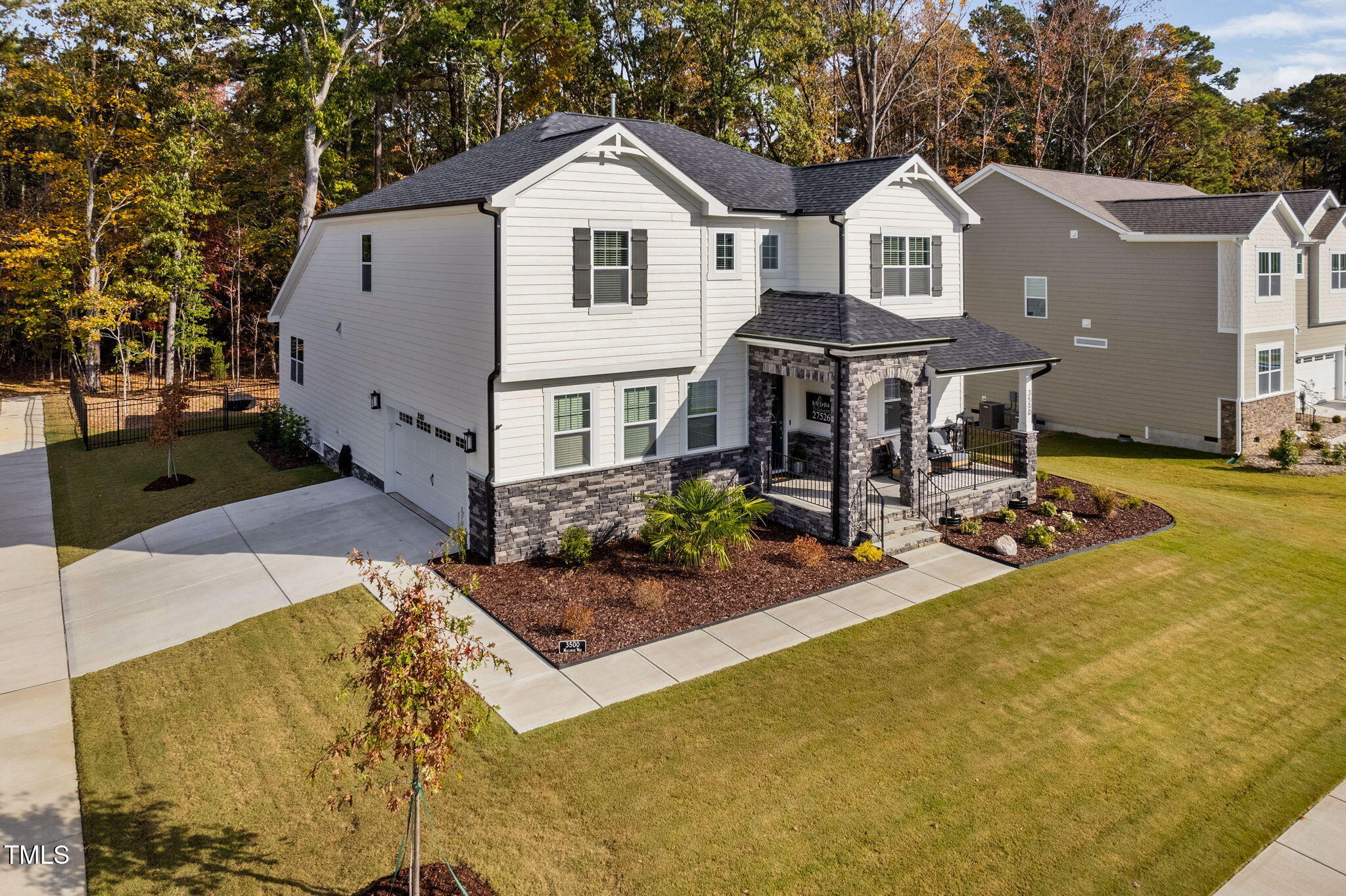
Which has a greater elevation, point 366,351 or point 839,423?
point 366,351

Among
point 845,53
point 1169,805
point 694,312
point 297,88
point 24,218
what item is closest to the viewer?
point 1169,805

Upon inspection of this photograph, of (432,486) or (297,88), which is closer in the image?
(432,486)

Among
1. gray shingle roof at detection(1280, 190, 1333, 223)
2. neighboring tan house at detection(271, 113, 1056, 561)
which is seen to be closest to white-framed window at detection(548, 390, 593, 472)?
neighboring tan house at detection(271, 113, 1056, 561)

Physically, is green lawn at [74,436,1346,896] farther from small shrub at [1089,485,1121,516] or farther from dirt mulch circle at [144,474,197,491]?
dirt mulch circle at [144,474,197,491]

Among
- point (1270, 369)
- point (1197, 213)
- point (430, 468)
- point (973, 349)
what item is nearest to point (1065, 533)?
point (973, 349)

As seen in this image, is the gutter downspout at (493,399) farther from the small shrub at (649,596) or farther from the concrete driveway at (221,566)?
the small shrub at (649,596)

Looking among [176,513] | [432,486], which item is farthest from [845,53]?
[176,513]

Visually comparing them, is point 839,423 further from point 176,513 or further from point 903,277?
point 176,513

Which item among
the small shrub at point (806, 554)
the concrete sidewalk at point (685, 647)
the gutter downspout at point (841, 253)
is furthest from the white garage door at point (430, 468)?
the gutter downspout at point (841, 253)
